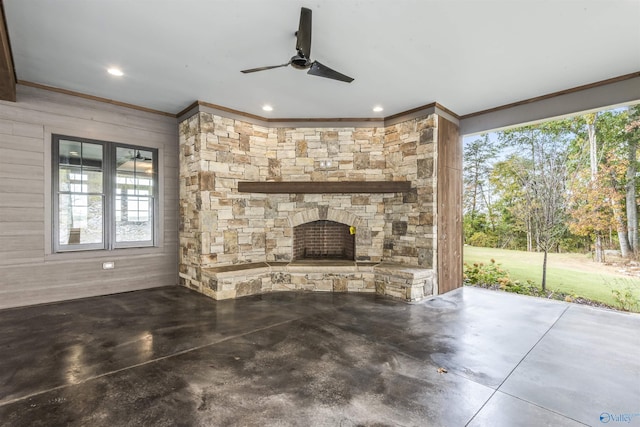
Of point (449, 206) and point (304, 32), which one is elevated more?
point (304, 32)

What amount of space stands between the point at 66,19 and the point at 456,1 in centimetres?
352

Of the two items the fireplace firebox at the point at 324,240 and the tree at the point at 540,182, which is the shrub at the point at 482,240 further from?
the fireplace firebox at the point at 324,240

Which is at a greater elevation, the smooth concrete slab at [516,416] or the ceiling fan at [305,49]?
the ceiling fan at [305,49]

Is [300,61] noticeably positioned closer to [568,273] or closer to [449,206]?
[449,206]

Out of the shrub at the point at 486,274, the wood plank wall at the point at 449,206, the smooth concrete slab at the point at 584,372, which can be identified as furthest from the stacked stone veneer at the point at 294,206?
the smooth concrete slab at the point at 584,372

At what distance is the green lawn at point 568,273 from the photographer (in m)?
4.70

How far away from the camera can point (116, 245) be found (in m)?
4.71

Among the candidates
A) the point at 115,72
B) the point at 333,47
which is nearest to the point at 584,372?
the point at 333,47

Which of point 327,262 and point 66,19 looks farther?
point 327,262

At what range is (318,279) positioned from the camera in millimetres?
4898

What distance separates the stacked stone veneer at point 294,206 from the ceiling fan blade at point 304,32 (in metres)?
2.65

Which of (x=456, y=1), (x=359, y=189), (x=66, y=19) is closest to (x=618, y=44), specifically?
(x=456, y=1)

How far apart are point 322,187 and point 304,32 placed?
2607 mm

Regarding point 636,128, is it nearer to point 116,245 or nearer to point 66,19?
point 66,19
